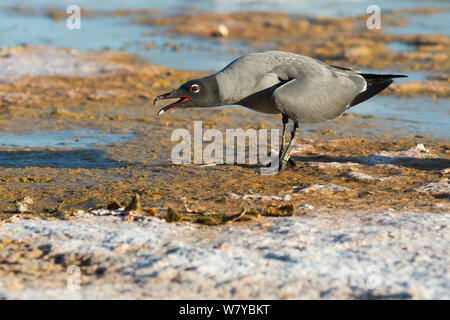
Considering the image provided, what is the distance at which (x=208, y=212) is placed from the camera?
211 inches

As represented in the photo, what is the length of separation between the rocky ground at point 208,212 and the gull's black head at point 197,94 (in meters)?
0.77

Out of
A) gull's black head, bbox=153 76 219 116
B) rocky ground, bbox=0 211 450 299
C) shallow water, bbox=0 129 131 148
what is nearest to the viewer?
rocky ground, bbox=0 211 450 299

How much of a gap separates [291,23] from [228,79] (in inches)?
562

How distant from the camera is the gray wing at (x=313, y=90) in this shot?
6242mm

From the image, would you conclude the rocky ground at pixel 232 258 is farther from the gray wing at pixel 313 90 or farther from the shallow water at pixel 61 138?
the shallow water at pixel 61 138

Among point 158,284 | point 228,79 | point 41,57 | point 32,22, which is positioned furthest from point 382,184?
point 32,22

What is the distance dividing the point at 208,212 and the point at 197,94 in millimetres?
1364

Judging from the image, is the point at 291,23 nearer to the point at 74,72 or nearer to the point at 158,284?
the point at 74,72

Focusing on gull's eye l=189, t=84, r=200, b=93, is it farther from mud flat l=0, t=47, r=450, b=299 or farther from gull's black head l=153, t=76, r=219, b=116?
mud flat l=0, t=47, r=450, b=299

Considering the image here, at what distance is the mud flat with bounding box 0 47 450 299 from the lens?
3.97 metres

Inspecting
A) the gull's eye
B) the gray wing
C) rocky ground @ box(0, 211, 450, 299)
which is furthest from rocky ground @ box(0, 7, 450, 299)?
the gull's eye

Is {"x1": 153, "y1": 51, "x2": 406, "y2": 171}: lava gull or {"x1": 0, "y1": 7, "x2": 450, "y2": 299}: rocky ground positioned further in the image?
{"x1": 153, "y1": 51, "x2": 406, "y2": 171}: lava gull

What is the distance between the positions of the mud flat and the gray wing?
0.64 m

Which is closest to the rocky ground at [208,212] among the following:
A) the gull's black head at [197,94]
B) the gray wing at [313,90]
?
the gray wing at [313,90]
